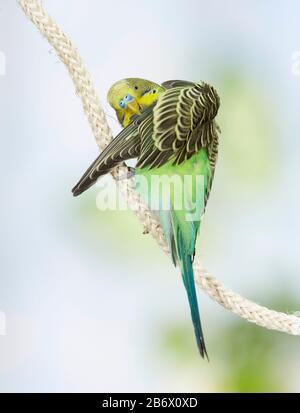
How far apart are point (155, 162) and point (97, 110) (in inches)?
4.4

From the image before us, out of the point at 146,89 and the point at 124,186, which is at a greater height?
the point at 146,89

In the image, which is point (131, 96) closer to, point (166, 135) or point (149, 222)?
point (166, 135)

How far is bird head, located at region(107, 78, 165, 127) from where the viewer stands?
1054mm

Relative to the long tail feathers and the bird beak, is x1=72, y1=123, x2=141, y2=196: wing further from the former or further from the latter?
the long tail feathers

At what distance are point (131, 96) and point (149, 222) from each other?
7.6 inches

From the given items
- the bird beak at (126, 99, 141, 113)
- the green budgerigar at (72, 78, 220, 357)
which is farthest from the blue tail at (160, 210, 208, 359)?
the bird beak at (126, 99, 141, 113)

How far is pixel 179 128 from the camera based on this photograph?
103 centimetres

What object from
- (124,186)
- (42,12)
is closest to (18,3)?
(42,12)

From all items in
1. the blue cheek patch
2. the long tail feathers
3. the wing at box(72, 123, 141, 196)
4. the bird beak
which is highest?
the blue cheek patch

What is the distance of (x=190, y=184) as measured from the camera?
103cm

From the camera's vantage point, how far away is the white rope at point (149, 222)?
101 centimetres

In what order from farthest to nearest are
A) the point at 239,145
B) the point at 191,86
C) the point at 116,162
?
the point at 239,145, the point at 191,86, the point at 116,162
